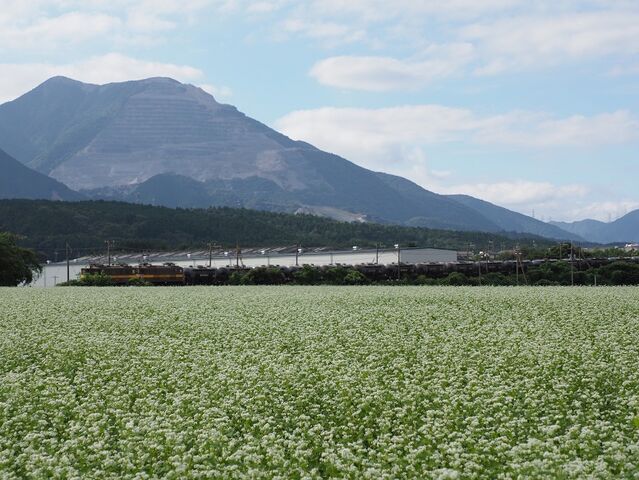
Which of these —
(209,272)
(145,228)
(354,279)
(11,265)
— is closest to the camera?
(11,265)

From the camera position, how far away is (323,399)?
1499cm

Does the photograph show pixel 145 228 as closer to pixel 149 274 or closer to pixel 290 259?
pixel 290 259

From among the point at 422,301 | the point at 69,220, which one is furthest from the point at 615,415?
the point at 69,220

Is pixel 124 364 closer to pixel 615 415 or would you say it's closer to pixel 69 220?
pixel 615 415

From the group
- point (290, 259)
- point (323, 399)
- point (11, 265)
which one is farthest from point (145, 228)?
point (323, 399)

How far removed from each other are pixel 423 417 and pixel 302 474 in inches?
143

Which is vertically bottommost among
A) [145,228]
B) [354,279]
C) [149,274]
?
[354,279]

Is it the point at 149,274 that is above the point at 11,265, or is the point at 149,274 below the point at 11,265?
below

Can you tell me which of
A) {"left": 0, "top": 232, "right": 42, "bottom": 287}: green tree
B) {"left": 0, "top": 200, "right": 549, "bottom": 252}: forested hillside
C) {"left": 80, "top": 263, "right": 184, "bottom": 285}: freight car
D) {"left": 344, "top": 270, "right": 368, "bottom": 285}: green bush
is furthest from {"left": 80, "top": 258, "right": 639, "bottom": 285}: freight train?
{"left": 0, "top": 200, "right": 549, "bottom": 252}: forested hillside

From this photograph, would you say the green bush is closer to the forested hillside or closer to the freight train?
the freight train

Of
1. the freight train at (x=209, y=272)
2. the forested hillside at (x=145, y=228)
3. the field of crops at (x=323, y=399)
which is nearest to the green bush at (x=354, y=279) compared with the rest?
the freight train at (x=209, y=272)

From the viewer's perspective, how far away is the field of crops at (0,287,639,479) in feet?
35.7

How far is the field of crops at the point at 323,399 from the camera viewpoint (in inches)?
428

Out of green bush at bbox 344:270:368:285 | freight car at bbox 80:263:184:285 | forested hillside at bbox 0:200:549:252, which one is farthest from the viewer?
forested hillside at bbox 0:200:549:252
